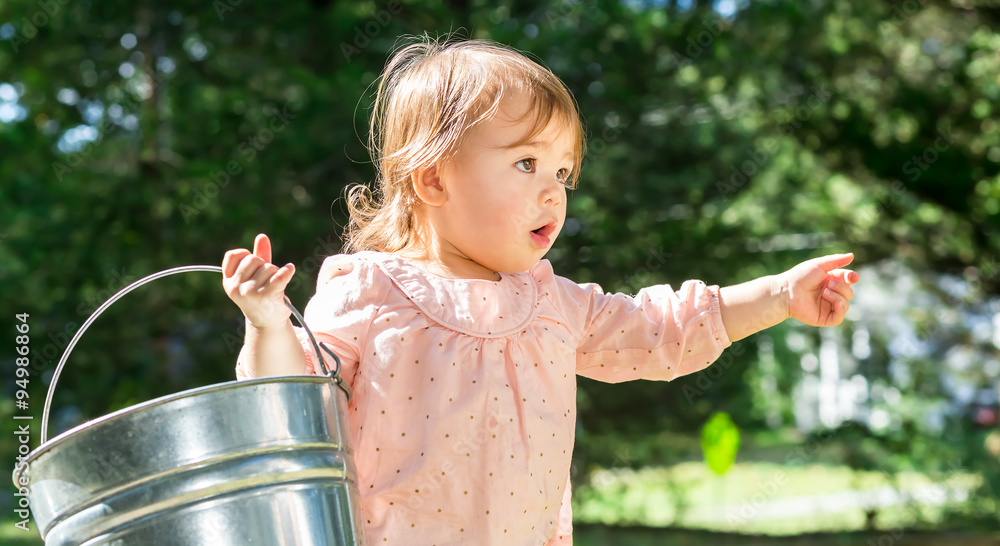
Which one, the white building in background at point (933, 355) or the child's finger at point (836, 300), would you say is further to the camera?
the white building in background at point (933, 355)

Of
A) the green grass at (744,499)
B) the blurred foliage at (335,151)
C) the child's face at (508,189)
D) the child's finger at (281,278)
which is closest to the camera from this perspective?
the child's finger at (281,278)

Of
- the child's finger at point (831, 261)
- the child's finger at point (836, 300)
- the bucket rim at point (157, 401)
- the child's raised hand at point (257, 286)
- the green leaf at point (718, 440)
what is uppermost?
the child's raised hand at point (257, 286)

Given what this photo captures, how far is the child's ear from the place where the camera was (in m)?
1.74

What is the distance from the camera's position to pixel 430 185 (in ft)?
5.74

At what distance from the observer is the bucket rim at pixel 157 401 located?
118 cm

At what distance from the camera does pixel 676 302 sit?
1.87m

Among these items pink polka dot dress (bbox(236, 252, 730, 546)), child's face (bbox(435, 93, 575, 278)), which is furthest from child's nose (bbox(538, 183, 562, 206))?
pink polka dot dress (bbox(236, 252, 730, 546))

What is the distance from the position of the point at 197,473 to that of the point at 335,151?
11.3ft

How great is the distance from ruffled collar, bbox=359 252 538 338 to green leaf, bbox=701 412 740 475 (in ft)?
13.7

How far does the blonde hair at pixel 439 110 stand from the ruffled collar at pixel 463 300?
19 cm

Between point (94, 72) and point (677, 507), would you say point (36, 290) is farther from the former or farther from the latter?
point (677, 507)

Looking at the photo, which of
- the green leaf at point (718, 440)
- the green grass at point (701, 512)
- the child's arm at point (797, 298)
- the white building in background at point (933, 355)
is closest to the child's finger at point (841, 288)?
the child's arm at point (797, 298)

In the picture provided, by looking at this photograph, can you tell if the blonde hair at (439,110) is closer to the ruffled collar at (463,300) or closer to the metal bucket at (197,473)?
the ruffled collar at (463,300)

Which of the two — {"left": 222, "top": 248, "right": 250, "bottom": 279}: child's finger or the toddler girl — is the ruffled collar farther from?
{"left": 222, "top": 248, "right": 250, "bottom": 279}: child's finger
